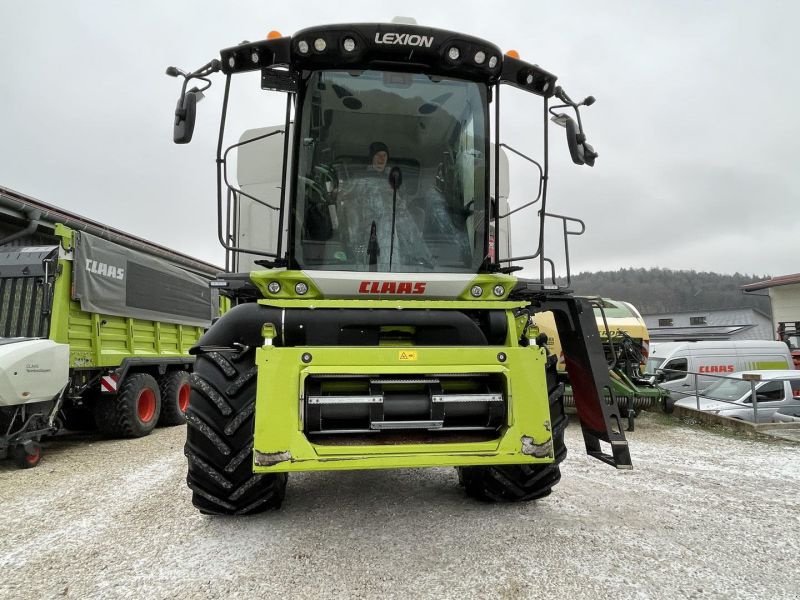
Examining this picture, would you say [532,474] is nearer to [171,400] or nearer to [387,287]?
[387,287]

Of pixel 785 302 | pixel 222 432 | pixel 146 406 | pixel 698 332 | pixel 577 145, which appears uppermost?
pixel 785 302

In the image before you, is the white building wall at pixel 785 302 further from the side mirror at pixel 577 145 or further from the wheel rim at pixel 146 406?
the wheel rim at pixel 146 406

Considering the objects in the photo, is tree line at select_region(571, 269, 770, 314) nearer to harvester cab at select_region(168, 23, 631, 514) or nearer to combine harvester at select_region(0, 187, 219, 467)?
combine harvester at select_region(0, 187, 219, 467)

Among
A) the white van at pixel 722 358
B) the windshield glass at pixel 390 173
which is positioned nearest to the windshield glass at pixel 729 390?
the white van at pixel 722 358

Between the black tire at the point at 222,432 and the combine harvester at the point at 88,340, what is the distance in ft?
11.4

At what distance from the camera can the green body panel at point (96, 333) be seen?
263 inches

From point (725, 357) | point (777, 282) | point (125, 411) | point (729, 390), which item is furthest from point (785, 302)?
point (125, 411)

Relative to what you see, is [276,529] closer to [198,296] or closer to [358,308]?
[358,308]

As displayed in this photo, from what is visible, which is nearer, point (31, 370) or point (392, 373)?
point (392, 373)

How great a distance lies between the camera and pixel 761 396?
949cm

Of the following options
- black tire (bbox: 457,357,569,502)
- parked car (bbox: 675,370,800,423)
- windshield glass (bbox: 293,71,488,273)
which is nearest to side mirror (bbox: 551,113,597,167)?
windshield glass (bbox: 293,71,488,273)

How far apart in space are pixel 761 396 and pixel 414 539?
28.9 ft

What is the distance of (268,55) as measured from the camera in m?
3.53

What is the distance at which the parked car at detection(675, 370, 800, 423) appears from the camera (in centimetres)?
915
